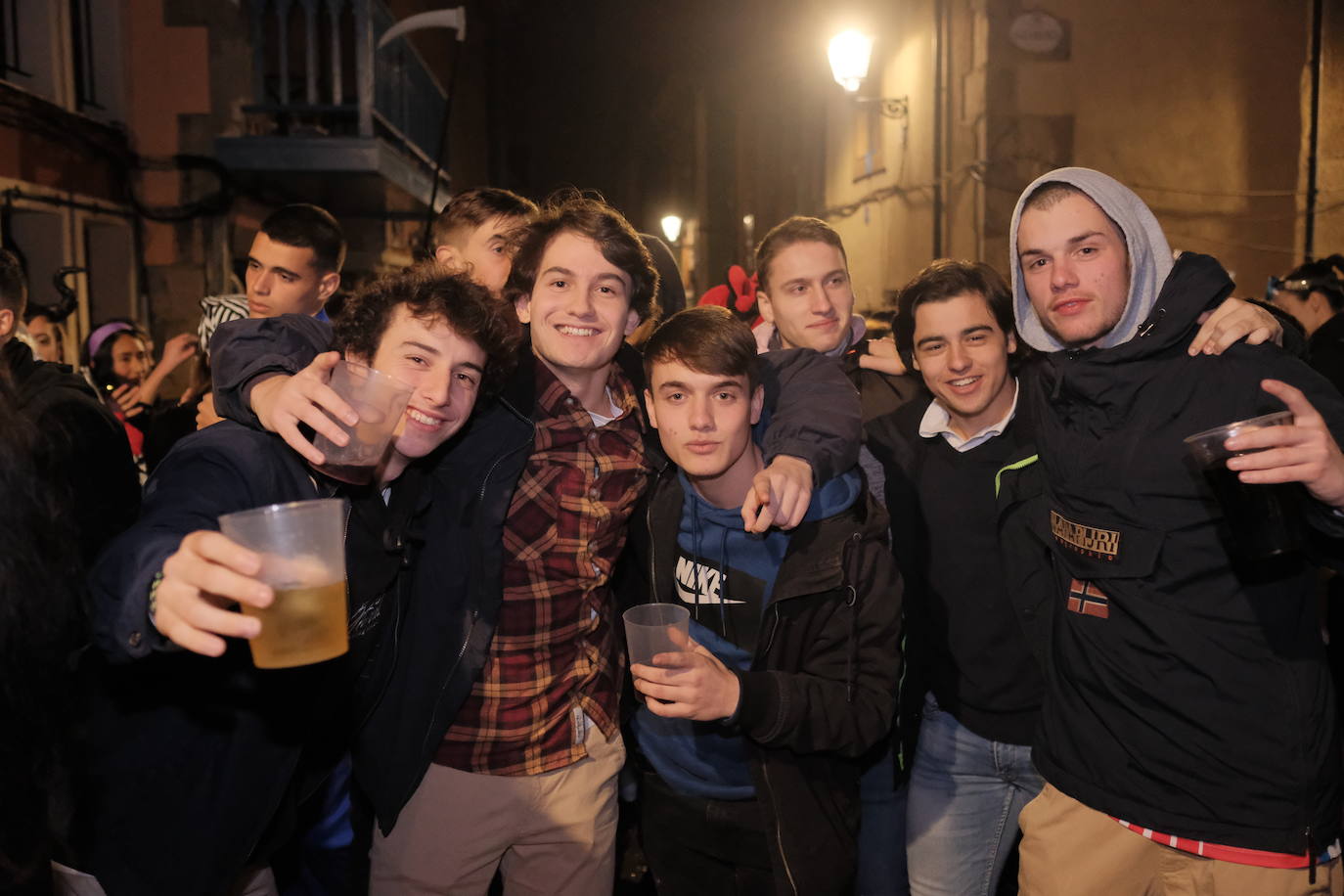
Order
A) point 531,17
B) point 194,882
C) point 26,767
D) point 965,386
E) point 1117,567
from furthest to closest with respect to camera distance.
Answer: point 531,17 → point 965,386 → point 1117,567 → point 194,882 → point 26,767

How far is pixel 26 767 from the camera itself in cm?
125

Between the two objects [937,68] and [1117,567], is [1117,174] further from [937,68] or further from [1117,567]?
[1117,567]

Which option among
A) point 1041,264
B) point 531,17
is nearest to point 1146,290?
point 1041,264

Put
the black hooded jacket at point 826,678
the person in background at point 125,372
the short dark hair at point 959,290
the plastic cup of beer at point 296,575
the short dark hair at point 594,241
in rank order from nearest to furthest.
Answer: the plastic cup of beer at point 296,575
the black hooded jacket at point 826,678
the short dark hair at point 594,241
the short dark hair at point 959,290
the person in background at point 125,372

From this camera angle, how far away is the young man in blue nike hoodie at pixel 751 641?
2.37m

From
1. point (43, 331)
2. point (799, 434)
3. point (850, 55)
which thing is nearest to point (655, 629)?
point (799, 434)

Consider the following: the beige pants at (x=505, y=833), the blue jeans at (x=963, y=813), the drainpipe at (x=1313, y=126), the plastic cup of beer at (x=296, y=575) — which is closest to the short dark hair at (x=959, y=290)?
the blue jeans at (x=963, y=813)

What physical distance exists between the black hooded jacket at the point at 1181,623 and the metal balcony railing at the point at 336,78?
337 inches

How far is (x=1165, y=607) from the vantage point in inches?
87.7

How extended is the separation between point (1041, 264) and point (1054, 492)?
0.66 m

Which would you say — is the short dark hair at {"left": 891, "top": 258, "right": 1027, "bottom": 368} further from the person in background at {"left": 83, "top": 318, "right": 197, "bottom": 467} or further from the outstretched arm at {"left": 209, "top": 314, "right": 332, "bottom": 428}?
the person in background at {"left": 83, "top": 318, "right": 197, "bottom": 467}

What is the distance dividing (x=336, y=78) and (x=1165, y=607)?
361 inches

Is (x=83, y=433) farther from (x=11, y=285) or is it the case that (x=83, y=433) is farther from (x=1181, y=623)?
(x=1181, y=623)

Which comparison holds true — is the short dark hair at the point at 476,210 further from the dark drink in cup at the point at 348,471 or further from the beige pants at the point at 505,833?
the beige pants at the point at 505,833
